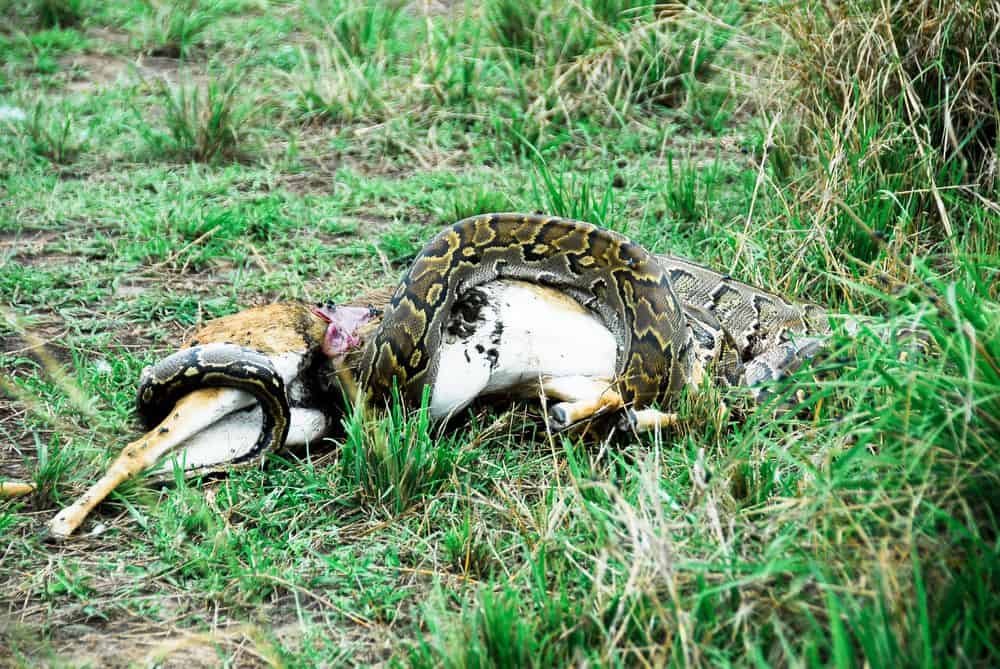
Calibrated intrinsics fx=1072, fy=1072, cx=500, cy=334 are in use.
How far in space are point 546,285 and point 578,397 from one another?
2.50 feet

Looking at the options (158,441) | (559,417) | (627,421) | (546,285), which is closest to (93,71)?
(546,285)

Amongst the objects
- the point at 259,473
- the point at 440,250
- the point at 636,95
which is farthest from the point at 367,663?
the point at 636,95

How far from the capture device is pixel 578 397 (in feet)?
15.1

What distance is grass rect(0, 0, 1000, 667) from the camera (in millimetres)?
3055

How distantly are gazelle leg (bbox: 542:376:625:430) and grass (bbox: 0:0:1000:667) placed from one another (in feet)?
0.62

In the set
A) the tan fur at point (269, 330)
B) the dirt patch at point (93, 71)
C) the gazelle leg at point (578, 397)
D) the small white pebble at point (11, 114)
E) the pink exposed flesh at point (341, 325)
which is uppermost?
the tan fur at point (269, 330)

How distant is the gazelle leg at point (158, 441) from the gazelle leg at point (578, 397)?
1.28 metres

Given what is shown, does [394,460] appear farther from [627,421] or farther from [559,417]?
[627,421]

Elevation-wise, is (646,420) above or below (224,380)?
below

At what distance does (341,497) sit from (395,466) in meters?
0.29

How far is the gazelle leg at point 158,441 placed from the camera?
4109mm

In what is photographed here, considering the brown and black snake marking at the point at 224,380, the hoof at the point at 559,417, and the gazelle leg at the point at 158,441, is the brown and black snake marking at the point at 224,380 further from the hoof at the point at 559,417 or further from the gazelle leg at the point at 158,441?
the hoof at the point at 559,417

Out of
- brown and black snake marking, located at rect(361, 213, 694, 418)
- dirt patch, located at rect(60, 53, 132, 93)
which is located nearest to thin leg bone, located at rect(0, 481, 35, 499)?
brown and black snake marking, located at rect(361, 213, 694, 418)

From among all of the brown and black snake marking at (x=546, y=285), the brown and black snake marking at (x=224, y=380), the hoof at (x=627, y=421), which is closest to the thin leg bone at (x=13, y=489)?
the brown and black snake marking at (x=224, y=380)
